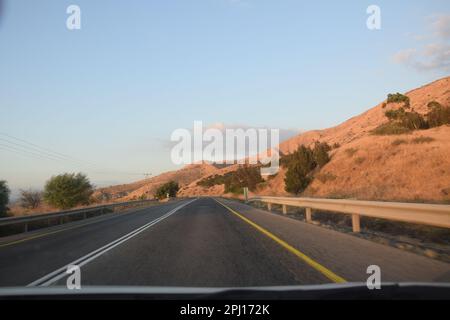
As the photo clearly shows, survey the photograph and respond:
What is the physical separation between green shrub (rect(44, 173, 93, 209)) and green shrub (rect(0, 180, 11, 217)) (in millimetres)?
17429

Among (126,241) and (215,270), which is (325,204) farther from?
(215,270)

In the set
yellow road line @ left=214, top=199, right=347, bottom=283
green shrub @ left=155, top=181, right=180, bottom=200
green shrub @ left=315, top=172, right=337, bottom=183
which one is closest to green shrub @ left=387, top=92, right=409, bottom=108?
green shrub @ left=315, top=172, right=337, bottom=183

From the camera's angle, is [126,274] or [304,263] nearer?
[126,274]

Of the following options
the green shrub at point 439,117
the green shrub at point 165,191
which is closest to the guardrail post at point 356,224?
the green shrub at point 439,117

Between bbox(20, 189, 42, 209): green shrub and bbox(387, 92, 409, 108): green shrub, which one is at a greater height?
bbox(387, 92, 409, 108): green shrub

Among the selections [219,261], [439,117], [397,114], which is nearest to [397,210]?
[219,261]

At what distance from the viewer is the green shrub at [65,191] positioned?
53469 mm

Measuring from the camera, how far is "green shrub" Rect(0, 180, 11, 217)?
107 ft

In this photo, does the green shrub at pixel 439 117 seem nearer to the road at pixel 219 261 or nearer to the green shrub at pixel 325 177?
the green shrub at pixel 325 177

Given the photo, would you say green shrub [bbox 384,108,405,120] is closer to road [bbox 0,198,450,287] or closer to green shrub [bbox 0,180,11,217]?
green shrub [bbox 0,180,11,217]

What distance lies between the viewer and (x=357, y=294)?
4.80 meters
